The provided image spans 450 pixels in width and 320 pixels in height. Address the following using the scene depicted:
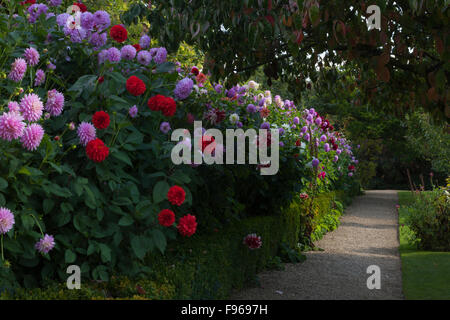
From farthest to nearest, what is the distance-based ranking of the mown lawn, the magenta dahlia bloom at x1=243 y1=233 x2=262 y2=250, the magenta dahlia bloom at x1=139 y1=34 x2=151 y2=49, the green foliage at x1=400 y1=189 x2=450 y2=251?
the green foliage at x1=400 y1=189 x2=450 y2=251 < the mown lawn < the magenta dahlia bloom at x1=243 y1=233 x2=262 y2=250 < the magenta dahlia bloom at x1=139 y1=34 x2=151 y2=49

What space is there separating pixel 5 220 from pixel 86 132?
668mm

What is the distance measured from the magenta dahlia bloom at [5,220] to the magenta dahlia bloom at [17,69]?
0.84 metres

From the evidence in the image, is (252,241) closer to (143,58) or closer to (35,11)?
(143,58)

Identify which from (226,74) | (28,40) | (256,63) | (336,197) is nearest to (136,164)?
(28,40)

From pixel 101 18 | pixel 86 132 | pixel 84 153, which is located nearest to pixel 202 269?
pixel 84 153

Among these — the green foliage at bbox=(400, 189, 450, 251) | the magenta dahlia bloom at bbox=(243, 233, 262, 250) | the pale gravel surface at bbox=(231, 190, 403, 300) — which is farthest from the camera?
the green foliage at bbox=(400, 189, 450, 251)

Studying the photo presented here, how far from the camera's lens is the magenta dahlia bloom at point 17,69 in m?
2.73

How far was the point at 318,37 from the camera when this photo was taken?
13.4 feet

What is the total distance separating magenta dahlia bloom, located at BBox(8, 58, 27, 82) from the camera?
8.97ft

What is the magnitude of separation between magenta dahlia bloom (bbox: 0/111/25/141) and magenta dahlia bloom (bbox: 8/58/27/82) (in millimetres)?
533

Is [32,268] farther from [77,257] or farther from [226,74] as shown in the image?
[226,74]

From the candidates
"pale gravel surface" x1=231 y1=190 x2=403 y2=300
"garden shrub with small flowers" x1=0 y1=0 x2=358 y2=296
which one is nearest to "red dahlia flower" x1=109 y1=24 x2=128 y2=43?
"garden shrub with small flowers" x1=0 y1=0 x2=358 y2=296

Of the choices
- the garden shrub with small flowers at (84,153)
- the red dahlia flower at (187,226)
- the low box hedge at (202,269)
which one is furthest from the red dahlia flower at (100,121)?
the low box hedge at (202,269)

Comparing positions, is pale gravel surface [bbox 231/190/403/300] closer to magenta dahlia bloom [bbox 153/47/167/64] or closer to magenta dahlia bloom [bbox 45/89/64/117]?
magenta dahlia bloom [bbox 153/47/167/64]
